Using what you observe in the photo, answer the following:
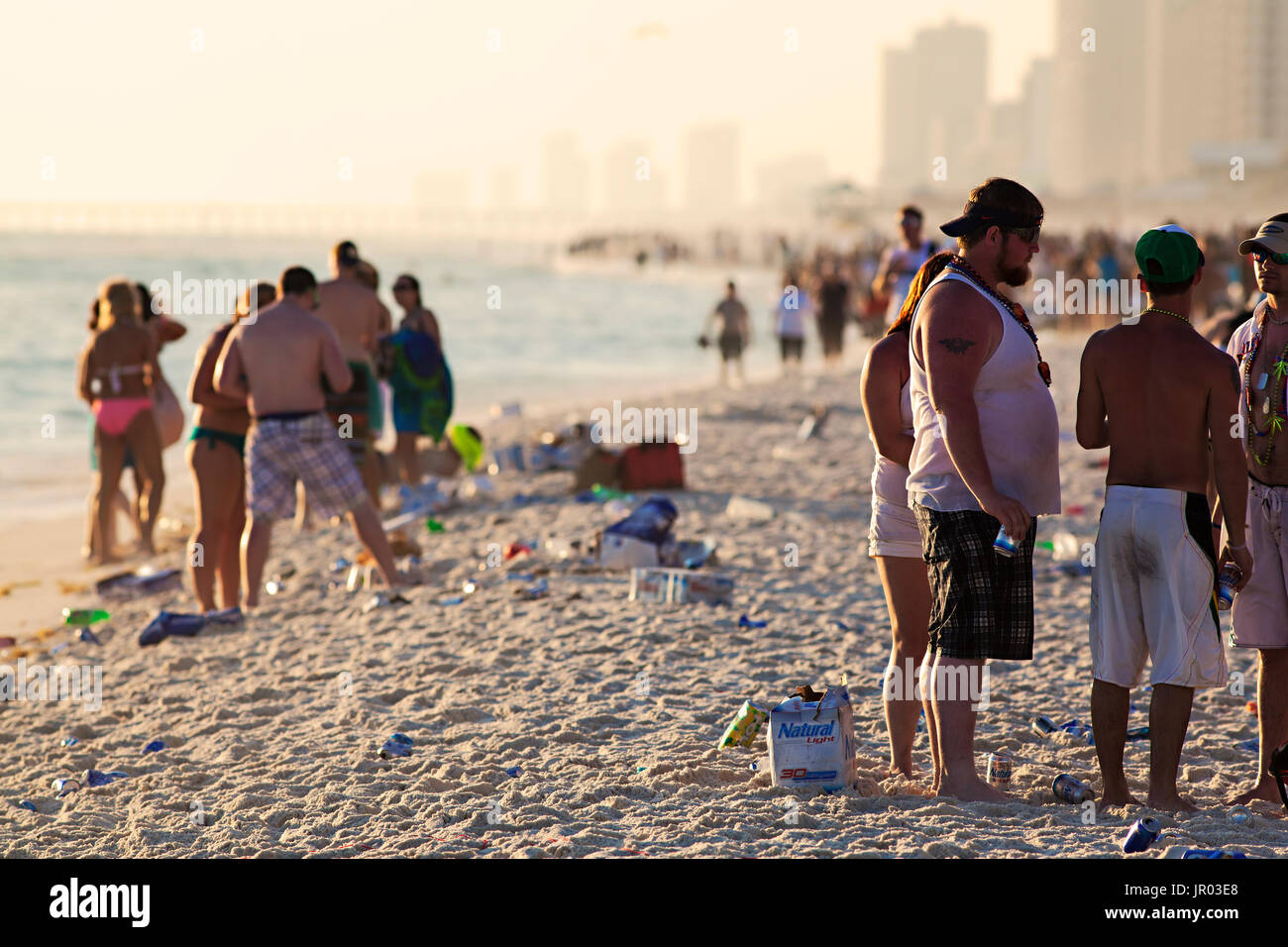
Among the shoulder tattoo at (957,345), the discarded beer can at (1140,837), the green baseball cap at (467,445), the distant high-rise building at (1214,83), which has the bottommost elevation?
the discarded beer can at (1140,837)

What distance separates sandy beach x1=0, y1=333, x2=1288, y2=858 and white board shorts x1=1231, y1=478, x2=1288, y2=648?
0.47 m

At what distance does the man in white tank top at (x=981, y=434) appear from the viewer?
10.4 ft

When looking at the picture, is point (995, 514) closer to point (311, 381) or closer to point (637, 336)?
point (311, 381)

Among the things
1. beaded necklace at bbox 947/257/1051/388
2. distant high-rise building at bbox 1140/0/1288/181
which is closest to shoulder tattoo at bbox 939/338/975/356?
beaded necklace at bbox 947/257/1051/388

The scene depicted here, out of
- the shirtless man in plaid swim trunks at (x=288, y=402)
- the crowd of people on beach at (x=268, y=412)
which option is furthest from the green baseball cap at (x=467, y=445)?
the shirtless man in plaid swim trunks at (x=288, y=402)

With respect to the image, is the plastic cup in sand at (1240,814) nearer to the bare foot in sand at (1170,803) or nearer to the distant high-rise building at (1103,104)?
the bare foot in sand at (1170,803)

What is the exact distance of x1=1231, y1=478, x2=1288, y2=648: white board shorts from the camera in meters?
3.50

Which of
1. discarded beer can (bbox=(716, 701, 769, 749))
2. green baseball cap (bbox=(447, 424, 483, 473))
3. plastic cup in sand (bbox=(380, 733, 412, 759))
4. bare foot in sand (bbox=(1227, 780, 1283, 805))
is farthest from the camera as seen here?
green baseball cap (bbox=(447, 424, 483, 473))

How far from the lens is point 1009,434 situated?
3246mm

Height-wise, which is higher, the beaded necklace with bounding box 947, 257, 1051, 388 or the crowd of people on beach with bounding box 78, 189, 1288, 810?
the beaded necklace with bounding box 947, 257, 1051, 388

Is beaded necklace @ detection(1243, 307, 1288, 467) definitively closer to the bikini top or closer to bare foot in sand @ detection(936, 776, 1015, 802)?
bare foot in sand @ detection(936, 776, 1015, 802)

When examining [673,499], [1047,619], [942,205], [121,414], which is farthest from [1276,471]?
[942,205]

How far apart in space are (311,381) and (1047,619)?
3.40 m

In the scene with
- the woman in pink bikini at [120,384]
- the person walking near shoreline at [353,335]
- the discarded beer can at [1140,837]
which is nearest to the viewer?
the discarded beer can at [1140,837]
